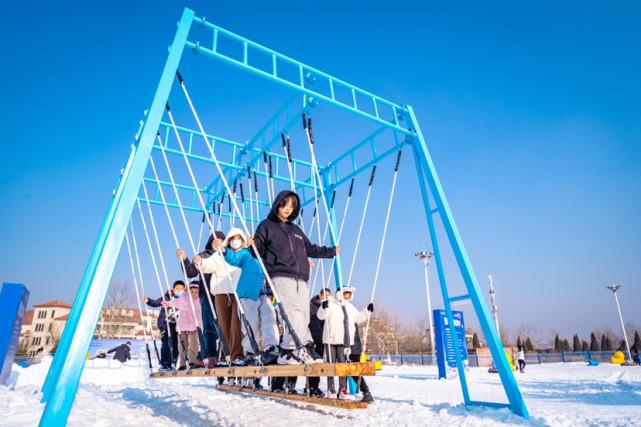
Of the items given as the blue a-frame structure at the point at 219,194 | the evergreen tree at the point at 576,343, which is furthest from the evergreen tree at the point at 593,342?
the blue a-frame structure at the point at 219,194

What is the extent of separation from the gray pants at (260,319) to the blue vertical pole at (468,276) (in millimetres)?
2657

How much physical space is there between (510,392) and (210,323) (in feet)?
13.2

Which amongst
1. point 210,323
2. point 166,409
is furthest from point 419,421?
point 166,409

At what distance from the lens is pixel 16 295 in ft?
23.2

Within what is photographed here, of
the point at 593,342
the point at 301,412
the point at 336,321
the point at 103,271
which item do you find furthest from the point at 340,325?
the point at 593,342

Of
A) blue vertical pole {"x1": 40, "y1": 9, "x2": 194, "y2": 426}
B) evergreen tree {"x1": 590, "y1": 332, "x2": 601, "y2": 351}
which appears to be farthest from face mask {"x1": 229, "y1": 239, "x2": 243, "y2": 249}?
evergreen tree {"x1": 590, "y1": 332, "x2": 601, "y2": 351}

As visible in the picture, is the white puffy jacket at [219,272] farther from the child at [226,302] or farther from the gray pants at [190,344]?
the gray pants at [190,344]

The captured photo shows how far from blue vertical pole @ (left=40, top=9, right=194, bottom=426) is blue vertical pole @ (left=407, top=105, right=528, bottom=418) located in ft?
12.4

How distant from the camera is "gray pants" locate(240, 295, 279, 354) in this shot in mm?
4184

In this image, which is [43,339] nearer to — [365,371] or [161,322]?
[161,322]

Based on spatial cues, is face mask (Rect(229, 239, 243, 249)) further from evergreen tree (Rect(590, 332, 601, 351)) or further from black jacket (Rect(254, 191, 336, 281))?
evergreen tree (Rect(590, 332, 601, 351))

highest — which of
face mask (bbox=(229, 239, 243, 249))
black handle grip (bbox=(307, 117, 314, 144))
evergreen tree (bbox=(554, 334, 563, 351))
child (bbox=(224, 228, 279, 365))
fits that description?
black handle grip (bbox=(307, 117, 314, 144))

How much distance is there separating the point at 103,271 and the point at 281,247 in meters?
1.72

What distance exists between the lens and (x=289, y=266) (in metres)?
4.11
